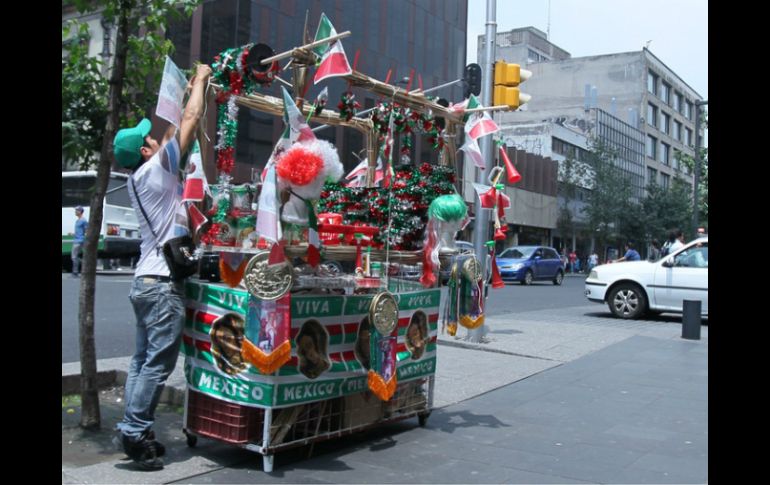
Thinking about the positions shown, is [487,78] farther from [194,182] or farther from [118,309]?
[194,182]

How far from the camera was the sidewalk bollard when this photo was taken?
37.9 feet

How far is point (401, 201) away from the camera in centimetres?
593

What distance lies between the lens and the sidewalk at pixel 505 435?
4668mm

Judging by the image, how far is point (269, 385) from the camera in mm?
4551

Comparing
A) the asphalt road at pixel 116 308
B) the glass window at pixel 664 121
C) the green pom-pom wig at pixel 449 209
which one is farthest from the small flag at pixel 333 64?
the glass window at pixel 664 121

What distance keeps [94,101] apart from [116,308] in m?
7.77

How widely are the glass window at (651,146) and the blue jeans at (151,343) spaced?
71293 millimetres

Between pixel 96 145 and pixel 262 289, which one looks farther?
pixel 96 145

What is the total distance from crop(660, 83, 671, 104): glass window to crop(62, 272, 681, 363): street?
53.7m

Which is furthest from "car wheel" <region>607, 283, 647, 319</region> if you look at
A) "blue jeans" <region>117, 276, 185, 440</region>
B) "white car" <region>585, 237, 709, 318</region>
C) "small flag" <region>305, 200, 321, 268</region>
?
"blue jeans" <region>117, 276, 185, 440</region>
